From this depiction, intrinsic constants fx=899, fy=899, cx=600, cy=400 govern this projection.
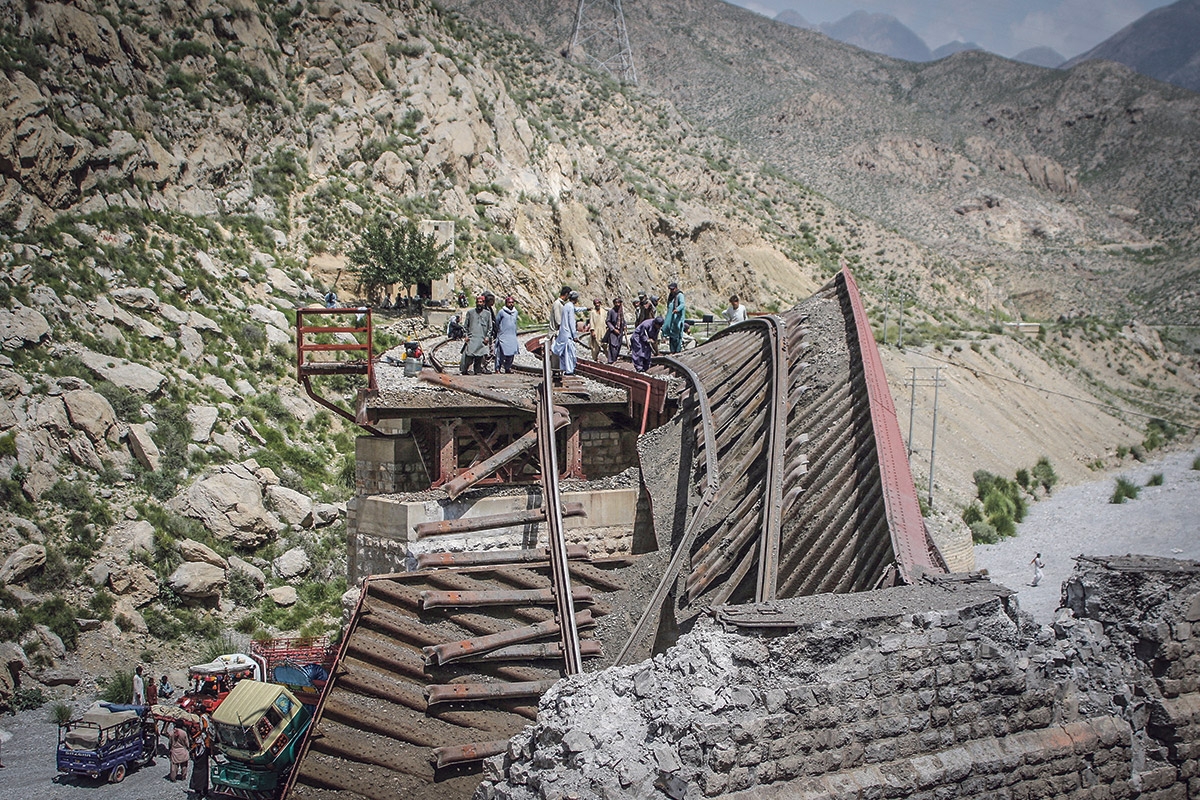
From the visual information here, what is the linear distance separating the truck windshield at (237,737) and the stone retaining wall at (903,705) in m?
5.54

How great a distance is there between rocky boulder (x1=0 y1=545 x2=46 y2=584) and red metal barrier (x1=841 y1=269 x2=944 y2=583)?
12692mm

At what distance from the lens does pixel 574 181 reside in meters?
33.7

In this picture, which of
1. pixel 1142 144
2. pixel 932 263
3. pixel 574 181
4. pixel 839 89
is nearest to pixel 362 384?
pixel 574 181

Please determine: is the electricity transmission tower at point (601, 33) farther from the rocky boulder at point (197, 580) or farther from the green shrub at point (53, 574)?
the green shrub at point (53, 574)

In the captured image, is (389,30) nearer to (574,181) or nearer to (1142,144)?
(574,181)

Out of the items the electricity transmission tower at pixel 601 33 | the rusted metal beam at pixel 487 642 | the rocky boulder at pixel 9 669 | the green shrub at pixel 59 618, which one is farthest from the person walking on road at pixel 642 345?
the electricity transmission tower at pixel 601 33

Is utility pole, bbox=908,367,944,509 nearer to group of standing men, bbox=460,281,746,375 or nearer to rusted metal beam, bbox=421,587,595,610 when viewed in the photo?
group of standing men, bbox=460,281,746,375

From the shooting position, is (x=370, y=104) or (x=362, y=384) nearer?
(x=362, y=384)

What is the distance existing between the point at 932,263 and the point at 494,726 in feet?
184

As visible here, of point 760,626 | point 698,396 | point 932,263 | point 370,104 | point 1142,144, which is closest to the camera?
point 760,626

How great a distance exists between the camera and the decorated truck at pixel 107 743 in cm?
1079

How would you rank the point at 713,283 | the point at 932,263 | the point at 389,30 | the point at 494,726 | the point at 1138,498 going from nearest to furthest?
the point at 494,726 < the point at 1138,498 < the point at 389,30 < the point at 713,283 < the point at 932,263

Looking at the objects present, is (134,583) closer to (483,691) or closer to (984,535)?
(483,691)

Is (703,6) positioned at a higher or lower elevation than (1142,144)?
higher
